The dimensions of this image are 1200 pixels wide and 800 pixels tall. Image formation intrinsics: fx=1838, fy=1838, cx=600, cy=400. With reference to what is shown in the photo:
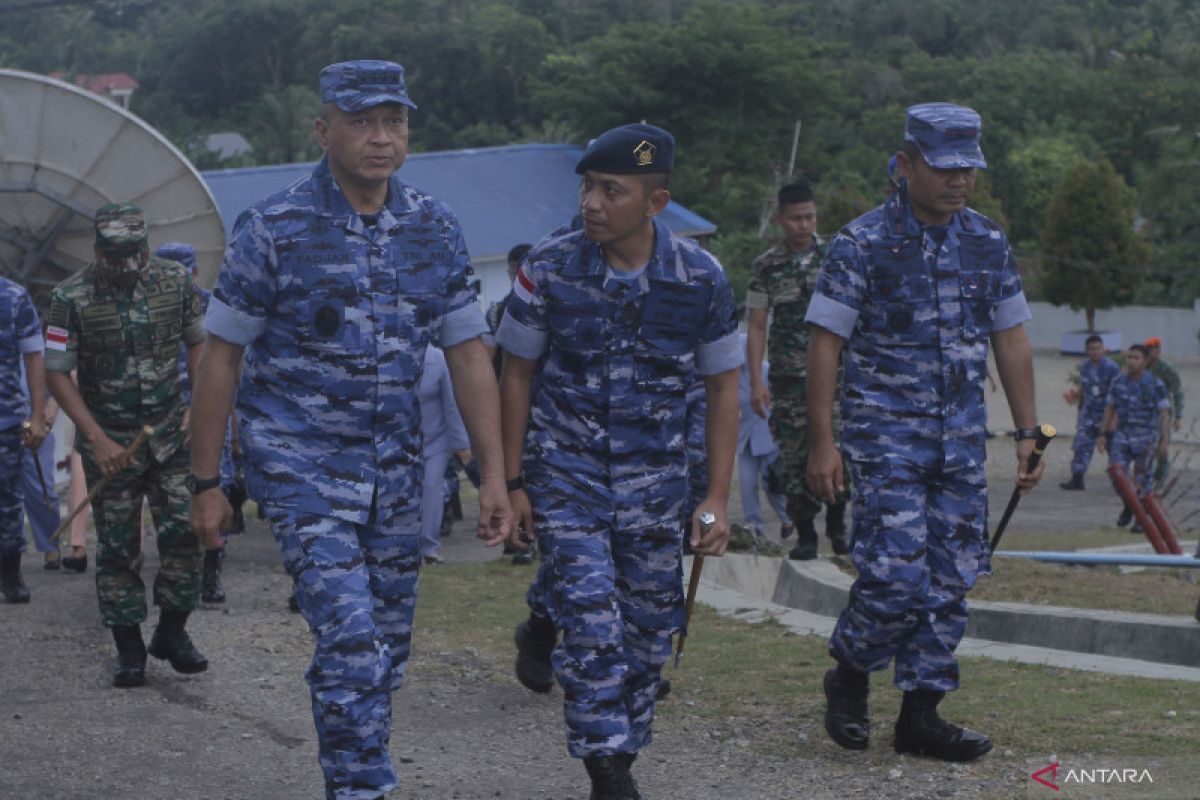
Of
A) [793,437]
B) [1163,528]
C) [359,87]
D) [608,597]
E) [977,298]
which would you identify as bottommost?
[1163,528]

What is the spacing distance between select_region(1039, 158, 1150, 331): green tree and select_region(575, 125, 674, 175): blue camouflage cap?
167ft

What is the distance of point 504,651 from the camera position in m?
8.35

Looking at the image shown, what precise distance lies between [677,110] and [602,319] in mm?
52666

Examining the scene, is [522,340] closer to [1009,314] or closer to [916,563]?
[916,563]

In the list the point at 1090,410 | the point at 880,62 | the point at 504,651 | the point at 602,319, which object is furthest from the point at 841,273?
the point at 880,62

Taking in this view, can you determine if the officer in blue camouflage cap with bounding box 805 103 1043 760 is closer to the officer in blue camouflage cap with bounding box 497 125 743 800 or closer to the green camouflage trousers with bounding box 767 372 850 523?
the officer in blue camouflage cap with bounding box 497 125 743 800

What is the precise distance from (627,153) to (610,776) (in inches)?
71.9

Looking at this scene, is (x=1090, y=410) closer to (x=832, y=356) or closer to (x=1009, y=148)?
(x=832, y=356)

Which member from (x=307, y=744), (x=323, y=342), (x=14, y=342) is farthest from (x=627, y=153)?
(x=14, y=342)

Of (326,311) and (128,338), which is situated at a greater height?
(326,311)

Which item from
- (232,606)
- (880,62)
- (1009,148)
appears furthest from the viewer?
(880,62)

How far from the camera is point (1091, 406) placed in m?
22.2

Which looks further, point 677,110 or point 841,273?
Result: point 677,110

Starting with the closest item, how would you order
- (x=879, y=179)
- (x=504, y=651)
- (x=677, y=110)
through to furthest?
(x=504, y=651) → (x=677, y=110) → (x=879, y=179)
